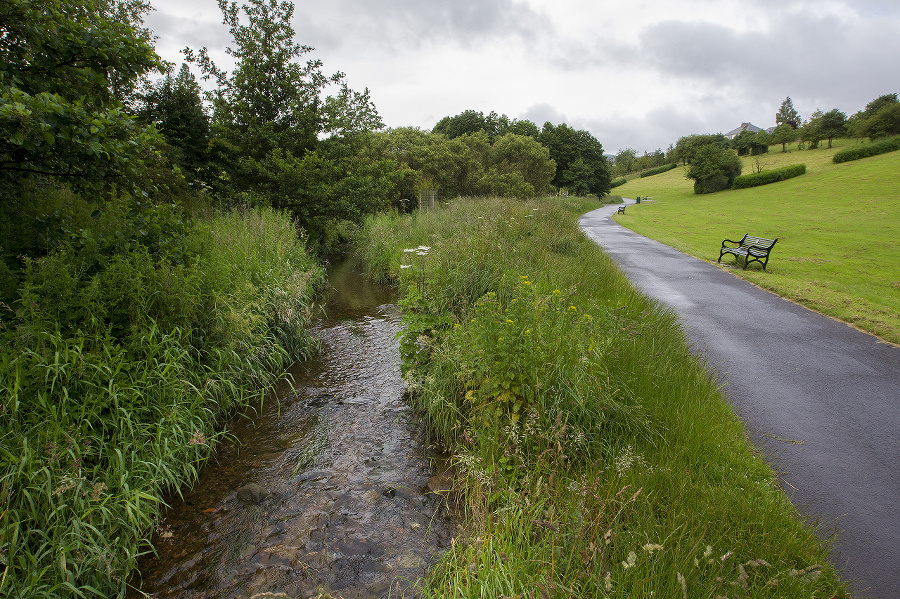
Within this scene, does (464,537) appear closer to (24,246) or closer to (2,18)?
(24,246)

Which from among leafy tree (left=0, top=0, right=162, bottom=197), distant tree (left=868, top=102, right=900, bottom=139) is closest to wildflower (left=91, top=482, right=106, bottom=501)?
leafy tree (left=0, top=0, right=162, bottom=197)

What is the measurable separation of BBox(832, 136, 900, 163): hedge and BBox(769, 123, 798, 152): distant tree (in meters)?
18.4

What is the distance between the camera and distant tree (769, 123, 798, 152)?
66.4 metres

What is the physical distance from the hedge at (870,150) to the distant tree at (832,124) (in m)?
15.2

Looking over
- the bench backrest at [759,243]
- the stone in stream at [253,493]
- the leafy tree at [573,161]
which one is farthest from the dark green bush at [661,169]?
the stone in stream at [253,493]

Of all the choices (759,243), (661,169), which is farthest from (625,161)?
(759,243)

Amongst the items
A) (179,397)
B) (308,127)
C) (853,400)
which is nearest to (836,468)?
(853,400)

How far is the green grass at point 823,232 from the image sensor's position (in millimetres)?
9281

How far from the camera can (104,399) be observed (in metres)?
3.46

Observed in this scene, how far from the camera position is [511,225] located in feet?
38.3

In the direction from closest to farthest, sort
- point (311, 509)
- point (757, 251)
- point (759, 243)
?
1. point (311, 509)
2. point (757, 251)
3. point (759, 243)

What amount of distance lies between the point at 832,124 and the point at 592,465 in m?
85.7

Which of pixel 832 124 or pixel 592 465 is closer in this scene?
pixel 592 465

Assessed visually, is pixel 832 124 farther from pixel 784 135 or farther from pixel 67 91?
pixel 67 91
